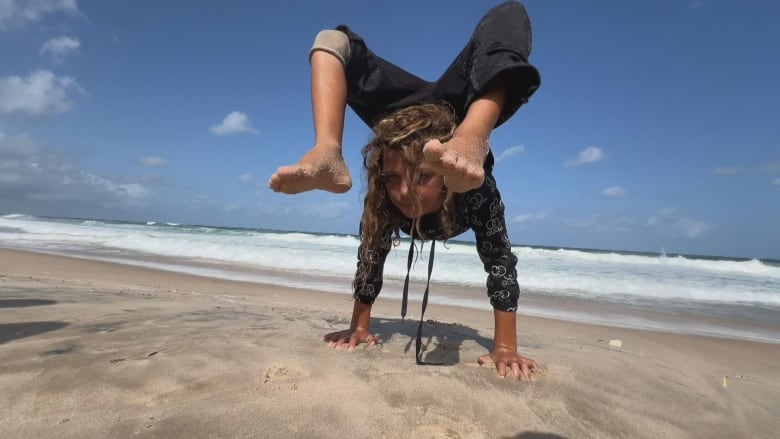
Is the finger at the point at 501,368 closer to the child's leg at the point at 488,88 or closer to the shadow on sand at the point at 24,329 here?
the child's leg at the point at 488,88

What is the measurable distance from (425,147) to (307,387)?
3.20 feet

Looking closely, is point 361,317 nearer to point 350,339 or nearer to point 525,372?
point 350,339

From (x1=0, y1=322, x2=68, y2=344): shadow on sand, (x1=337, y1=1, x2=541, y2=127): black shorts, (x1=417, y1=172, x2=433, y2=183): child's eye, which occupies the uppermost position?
(x1=337, y1=1, x2=541, y2=127): black shorts

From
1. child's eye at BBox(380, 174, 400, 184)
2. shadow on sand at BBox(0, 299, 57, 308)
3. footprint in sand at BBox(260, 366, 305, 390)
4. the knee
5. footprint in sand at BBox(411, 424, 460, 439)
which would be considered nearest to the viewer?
footprint in sand at BBox(411, 424, 460, 439)

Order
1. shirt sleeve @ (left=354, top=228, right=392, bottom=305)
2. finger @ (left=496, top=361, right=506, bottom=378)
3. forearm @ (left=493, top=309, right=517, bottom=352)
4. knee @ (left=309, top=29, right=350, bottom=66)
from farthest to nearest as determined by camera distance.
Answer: shirt sleeve @ (left=354, top=228, right=392, bottom=305)
forearm @ (left=493, top=309, right=517, bottom=352)
finger @ (left=496, top=361, right=506, bottom=378)
knee @ (left=309, top=29, right=350, bottom=66)

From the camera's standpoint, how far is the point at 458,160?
1396 mm

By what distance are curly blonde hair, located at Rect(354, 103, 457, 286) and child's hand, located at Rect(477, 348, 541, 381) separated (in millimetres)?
A: 664

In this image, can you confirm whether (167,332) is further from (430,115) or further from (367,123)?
(430,115)

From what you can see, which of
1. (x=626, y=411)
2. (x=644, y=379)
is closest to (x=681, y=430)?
(x=626, y=411)

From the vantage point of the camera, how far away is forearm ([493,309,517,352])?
7.17 ft

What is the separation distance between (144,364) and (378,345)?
1118mm

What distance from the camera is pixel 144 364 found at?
174cm

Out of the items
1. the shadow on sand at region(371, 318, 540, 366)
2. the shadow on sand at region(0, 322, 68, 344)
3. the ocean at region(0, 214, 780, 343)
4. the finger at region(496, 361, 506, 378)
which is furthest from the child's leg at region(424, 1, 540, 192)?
the ocean at region(0, 214, 780, 343)

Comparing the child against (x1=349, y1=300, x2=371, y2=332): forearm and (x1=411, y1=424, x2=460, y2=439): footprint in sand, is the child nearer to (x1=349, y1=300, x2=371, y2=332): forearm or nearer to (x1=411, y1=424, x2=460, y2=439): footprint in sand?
(x1=349, y1=300, x2=371, y2=332): forearm
